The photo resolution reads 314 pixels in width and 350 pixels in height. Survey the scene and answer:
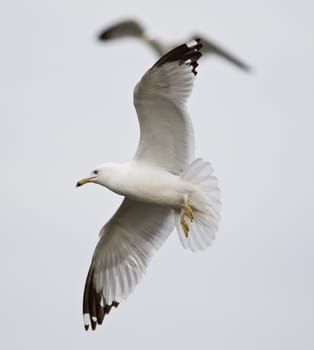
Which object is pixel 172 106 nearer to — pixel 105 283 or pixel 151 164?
pixel 151 164

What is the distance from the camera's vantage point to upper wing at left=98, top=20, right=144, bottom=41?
1307cm

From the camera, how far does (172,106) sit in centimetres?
768

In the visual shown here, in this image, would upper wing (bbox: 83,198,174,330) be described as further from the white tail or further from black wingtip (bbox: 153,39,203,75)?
black wingtip (bbox: 153,39,203,75)

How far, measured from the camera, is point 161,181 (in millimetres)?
7879

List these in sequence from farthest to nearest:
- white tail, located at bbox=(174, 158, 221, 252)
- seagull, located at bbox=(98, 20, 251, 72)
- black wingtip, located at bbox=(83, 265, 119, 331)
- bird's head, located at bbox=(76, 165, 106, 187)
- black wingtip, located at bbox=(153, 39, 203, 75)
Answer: seagull, located at bbox=(98, 20, 251, 72), black wingtip, located at bbox=(83, 265, 119, 331), bird's head, located at bbox=(76, 165, 106, 187), white tail, located at bbox=(174, 158, 221, 252), black wingtip, located at bbox=(153, 39, 203, 75)

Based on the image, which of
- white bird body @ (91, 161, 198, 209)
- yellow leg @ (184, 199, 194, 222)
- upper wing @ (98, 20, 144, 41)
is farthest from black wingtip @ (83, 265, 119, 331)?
upper wing @ (98, 20, 144, 41)

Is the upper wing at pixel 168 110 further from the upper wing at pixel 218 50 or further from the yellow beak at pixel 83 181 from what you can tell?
the upper wing at pixel 218 50

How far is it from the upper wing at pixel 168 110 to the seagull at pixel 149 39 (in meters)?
4.54

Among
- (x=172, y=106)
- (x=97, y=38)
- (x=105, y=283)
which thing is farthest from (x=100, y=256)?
(x=97, y=38)

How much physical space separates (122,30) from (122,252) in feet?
16.8

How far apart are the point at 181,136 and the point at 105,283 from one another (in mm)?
1508

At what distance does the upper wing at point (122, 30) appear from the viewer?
42.9ft

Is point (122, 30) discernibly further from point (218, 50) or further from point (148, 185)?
point (148, 185)

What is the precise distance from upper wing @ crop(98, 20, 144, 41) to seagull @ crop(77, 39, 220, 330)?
4.96m
